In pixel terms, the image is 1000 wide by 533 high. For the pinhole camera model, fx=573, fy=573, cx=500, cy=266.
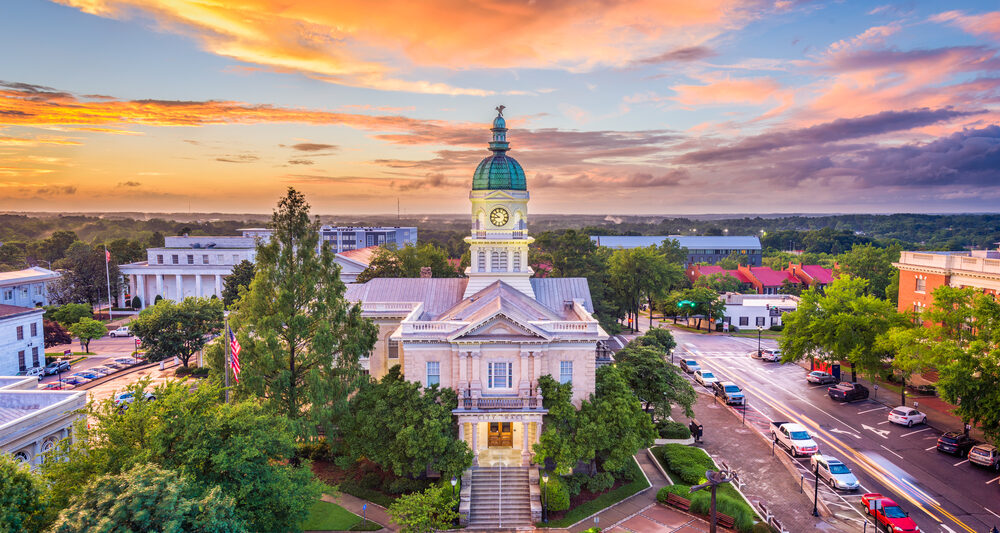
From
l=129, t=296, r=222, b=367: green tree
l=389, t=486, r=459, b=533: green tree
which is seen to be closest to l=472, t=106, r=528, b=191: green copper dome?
l=389, t=486, r=459, b=533: green tree

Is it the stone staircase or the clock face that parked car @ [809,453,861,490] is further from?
the clock face

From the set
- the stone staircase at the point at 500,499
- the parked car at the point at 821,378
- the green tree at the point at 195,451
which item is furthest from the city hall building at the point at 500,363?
the parked car at the point at 821,378

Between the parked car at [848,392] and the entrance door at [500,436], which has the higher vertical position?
the entrance door at [500,436]

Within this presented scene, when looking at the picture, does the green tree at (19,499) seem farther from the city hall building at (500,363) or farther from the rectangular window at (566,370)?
the rectangular window at (566,370)

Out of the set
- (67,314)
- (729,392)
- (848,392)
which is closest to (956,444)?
(848,392)

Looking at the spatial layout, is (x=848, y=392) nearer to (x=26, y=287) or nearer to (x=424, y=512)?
(x=424, y=512)

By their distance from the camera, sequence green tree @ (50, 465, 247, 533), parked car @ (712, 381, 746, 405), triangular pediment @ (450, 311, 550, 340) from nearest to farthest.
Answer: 1. green tree @ (50, 465, 247, 533)
2. triangular pediment @ (450, 311, 550, 340)
3. parked car @ (712, 381, 746, 405)
